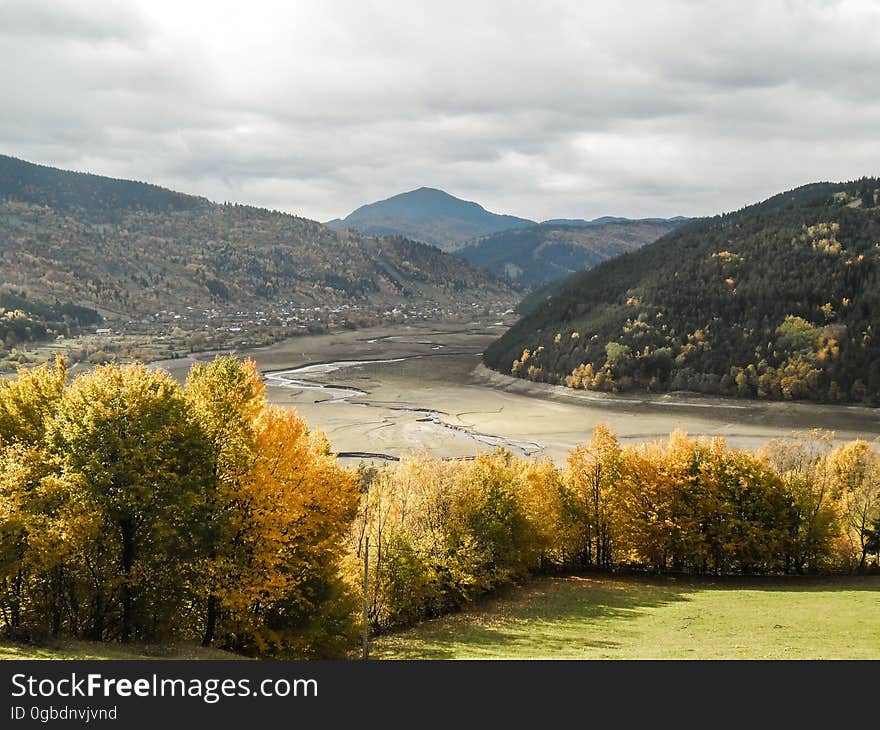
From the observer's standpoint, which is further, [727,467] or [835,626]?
[727,467]

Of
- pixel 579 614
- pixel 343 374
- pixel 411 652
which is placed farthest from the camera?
pixel 343 374

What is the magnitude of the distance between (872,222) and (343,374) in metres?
137

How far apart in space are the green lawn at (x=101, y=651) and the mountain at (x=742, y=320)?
404 feet

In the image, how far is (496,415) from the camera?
115m

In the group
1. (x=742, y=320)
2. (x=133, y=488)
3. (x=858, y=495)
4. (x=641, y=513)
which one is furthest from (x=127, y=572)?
(x=742, y=320)

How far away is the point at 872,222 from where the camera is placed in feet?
566

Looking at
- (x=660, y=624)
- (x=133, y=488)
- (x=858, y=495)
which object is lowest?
(x=660, y=624)

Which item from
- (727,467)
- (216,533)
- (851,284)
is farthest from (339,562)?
(851,284)

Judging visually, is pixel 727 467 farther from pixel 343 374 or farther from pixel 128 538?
pixel 343 374

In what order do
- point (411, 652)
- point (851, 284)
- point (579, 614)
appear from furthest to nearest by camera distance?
1. point (851, 284)
2. point (579, 614)
3. point (411, 652)

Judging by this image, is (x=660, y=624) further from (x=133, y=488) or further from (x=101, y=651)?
(x=133, y=488)

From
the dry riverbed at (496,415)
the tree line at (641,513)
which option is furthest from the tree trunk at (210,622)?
the dry riverbed at (496,415)

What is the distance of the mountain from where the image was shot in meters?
129

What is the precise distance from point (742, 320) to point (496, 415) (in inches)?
2757
